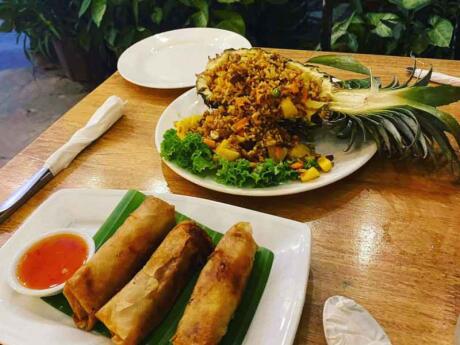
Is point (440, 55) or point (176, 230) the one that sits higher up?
point (176, 230)

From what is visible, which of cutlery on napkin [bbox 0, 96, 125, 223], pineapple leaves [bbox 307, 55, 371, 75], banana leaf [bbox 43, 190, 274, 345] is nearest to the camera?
banana leaf [bbox 43, 190, 274, 345]

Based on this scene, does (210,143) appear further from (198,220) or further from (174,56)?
(174,56)

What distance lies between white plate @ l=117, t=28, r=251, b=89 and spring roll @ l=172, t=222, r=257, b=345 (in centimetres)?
121

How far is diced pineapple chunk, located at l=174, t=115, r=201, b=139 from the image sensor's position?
184 cm

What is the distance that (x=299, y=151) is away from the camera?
1710mm

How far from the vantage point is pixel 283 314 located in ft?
3.60

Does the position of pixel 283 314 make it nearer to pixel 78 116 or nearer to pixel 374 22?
pixel 78 116

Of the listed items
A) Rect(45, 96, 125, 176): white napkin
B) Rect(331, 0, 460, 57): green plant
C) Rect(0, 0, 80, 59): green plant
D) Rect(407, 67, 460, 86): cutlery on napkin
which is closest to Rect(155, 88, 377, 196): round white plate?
Rect(45, 96, 125, 176): white napkin

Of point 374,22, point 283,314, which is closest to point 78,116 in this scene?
point 283,314

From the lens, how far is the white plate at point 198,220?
1.11m

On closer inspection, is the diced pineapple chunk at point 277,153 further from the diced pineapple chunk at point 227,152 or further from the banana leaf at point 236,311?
the banana leaf at point 236,311

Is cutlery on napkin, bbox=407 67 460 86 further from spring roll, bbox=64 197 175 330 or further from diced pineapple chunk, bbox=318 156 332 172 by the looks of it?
spring roll, bbox=64 197 175 330

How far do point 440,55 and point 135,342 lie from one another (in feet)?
10.9

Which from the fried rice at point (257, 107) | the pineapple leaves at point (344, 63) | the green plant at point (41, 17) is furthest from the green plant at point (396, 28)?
the green plant at point (41, 17)
